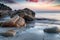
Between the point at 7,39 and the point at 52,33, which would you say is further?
the point at 52,33

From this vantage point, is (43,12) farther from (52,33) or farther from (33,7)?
(52,33)

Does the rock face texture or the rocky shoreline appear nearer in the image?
the rocky shoreline

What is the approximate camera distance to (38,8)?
14.8 meters

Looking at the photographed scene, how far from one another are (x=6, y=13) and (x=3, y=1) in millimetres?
828

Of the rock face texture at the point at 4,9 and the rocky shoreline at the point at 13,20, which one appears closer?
the rocky shoreline at the point at 13,20

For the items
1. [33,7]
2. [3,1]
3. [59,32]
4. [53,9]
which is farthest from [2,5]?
[59,32]

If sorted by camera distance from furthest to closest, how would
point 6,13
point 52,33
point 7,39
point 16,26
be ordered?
point 6,13, point 16,26, point 52,33, point 7,39

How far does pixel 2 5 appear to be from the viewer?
14.6 metres

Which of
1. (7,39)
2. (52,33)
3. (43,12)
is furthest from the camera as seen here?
(43,12)

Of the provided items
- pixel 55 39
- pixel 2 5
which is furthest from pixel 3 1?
pixel 55 39

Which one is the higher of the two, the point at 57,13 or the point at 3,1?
the point at 3,1

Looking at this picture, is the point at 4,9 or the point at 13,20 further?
the point at 4,9

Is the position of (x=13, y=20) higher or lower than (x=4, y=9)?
higher

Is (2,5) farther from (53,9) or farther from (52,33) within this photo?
(52,33)
